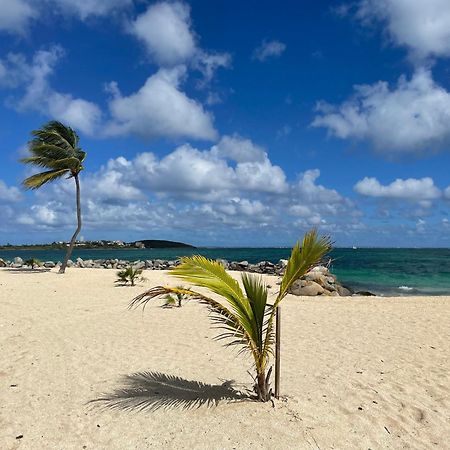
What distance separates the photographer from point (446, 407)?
18.5ft

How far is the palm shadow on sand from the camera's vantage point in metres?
5.45

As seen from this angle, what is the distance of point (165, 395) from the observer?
18.9ft

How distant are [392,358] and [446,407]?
2302 mm

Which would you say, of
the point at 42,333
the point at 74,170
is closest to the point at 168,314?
the point at 42,333

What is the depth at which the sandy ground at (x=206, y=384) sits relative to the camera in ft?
15.4

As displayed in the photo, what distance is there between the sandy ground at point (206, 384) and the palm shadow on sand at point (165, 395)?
0.03 meters

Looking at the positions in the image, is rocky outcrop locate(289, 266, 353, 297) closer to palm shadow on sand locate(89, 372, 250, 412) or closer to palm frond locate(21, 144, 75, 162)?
palm shadow on sand locate(89, 372, 250, 412)

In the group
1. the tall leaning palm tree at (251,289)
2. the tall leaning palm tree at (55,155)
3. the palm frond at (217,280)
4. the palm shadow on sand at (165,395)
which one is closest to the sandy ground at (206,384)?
the palm shadow on sand at (165,395)

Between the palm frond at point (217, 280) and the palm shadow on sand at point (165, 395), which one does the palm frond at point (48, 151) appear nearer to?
the palm shadow on sand at point (165, 395)

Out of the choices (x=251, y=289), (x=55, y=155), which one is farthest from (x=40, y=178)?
(x=251, y=289)

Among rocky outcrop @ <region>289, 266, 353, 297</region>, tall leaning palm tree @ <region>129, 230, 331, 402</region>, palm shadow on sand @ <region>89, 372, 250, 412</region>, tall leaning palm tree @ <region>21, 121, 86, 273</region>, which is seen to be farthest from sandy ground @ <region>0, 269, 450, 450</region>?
tall leaning palm tree @ <region>21, 121, 86, 273</region>

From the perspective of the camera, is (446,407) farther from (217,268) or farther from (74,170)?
(74,170)

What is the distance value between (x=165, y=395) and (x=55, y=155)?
65.5ft

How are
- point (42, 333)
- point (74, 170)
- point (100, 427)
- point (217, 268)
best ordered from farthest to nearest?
point (74, 170) → point (42, 333) → point (217, 268) → point (100, 427)
